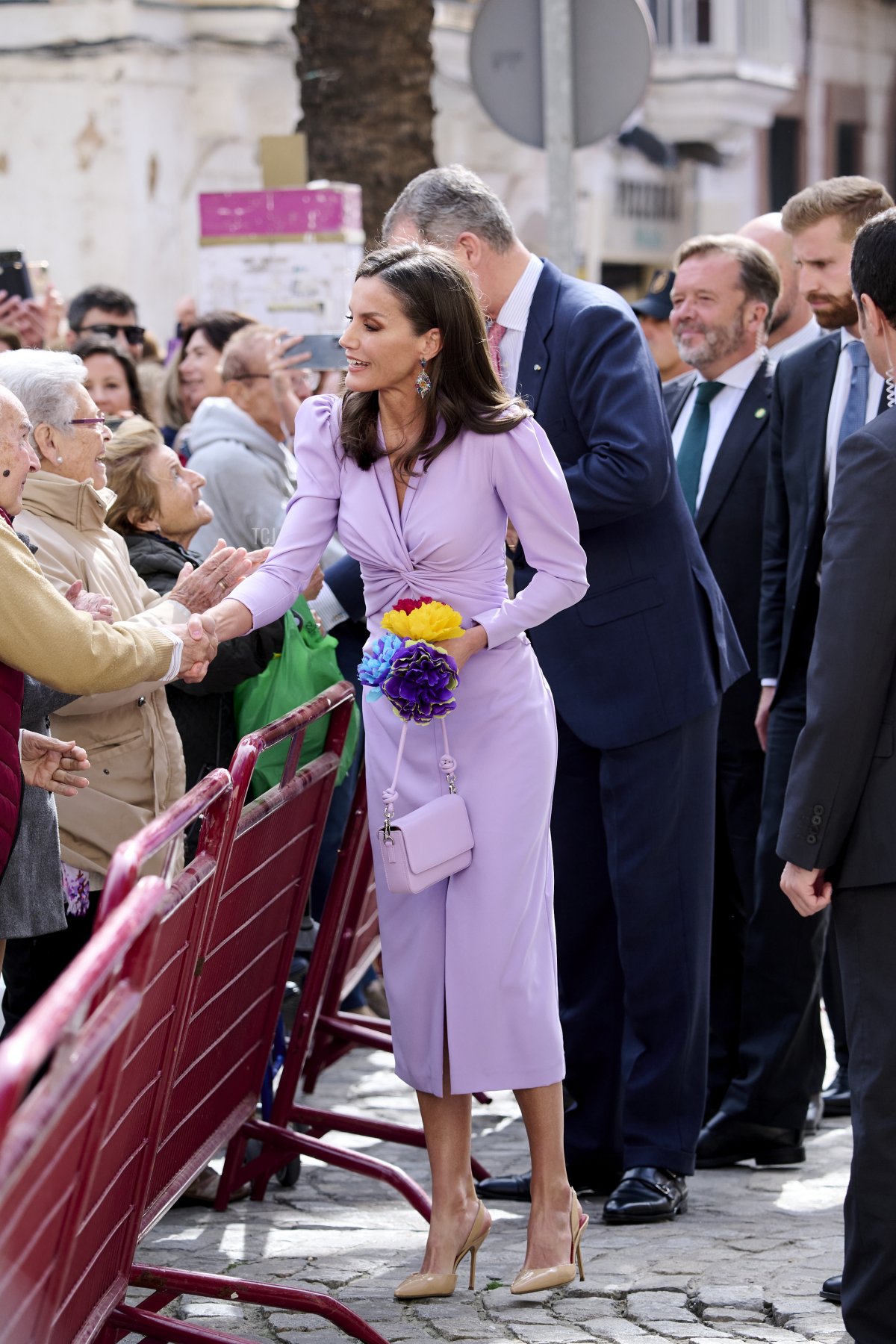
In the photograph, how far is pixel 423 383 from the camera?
4445 mm

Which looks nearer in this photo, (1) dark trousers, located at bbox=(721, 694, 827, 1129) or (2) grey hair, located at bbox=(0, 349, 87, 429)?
(2) grey hair, located at bbox=(0, 349, 87, 429)

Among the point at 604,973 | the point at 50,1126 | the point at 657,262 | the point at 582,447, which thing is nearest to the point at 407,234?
the point at 582,447

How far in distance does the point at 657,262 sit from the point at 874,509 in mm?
23972

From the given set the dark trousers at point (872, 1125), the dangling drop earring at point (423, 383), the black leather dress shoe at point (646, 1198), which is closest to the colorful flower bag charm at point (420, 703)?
the dangling drop earring at point (423, 383)

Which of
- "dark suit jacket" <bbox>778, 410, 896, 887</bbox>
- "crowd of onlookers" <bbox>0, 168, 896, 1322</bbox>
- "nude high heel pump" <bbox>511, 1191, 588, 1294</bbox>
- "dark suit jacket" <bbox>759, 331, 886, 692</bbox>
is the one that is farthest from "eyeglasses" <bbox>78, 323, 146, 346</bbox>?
"dark suit jacket" <bbox>778, 410, 896, 887</bbox>

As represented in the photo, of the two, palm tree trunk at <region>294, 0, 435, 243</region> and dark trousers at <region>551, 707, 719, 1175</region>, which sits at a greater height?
palm tree trunk at <region>294, 0, 435, 243</region>

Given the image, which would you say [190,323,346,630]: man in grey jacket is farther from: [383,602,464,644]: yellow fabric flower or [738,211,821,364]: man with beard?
[383,602,464,644]: yellow fabric flower

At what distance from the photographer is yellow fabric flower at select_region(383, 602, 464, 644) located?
14.1 ft

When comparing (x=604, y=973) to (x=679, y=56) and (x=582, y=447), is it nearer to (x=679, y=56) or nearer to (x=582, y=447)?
(x=582, y=447)

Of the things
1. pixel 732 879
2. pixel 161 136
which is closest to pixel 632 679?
pixel 732 879

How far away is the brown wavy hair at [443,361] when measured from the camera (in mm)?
4438

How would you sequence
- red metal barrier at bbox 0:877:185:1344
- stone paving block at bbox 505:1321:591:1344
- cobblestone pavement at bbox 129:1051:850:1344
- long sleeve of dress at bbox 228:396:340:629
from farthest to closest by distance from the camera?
long sleeve of dress at bbox 228:396:340:629, cobblestone pavement at bbox 129:1051:850:1344, stone paving block at bbox 505:1321:591:1344, red metal barrier at bbox 0:877:185:1344

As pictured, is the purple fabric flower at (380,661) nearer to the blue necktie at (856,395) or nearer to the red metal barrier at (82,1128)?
the red metal barrier at (82,1128)

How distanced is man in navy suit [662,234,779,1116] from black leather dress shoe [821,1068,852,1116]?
0.42 m
